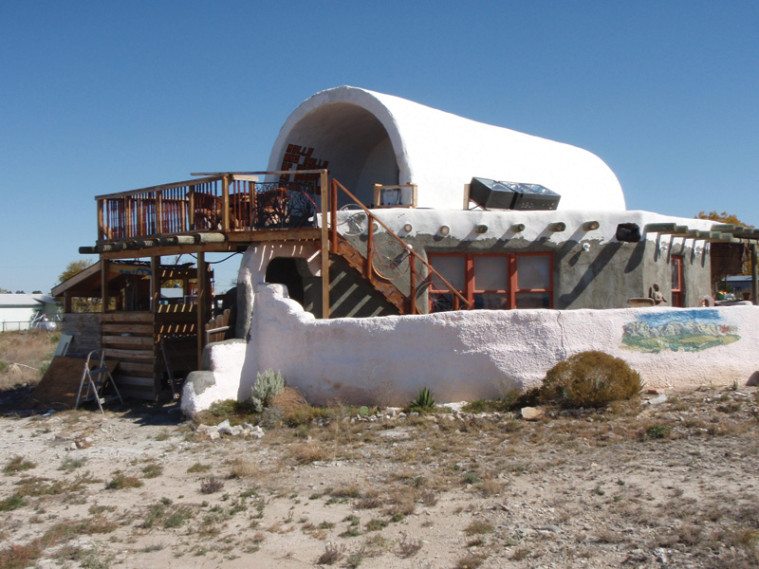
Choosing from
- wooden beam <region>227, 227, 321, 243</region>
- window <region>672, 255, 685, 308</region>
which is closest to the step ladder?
wooden beam <region>227, 227, 321, 243</region>

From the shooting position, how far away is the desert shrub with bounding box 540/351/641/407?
1123 centimetres

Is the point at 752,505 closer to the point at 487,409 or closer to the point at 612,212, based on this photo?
the point at 487,409

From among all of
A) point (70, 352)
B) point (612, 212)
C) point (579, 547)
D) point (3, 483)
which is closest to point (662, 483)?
point (579, 547)

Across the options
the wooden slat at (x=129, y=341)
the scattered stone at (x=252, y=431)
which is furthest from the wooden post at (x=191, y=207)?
the scattered stone at (x=252, y=431)

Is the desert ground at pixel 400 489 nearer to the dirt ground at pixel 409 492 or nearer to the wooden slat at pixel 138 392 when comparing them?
the dirt ground at pixel 409 492

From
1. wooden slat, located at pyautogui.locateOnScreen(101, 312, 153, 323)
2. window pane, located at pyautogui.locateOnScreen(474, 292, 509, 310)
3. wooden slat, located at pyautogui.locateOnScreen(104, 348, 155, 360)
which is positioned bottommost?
wooden slat, located at pyautogui.locateOnScreen(104, 348, 155, 360)

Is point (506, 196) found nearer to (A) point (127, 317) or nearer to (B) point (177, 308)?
(B) point (177, 308)

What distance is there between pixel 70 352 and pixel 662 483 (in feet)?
44.2

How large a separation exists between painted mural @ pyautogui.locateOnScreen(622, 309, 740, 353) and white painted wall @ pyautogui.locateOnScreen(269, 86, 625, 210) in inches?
230

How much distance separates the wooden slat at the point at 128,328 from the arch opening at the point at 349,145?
→ 5.48m

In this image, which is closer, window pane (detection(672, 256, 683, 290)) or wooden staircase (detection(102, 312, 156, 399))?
wooden staircase (detection(102, 312, 156, 399))

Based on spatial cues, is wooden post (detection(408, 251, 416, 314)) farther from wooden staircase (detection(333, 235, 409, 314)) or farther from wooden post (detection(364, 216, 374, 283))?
wooden post (detection(364, 216, 374, 283))

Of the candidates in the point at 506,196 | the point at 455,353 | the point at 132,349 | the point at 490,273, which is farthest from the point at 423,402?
the point at 132,349

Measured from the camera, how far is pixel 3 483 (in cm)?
967
